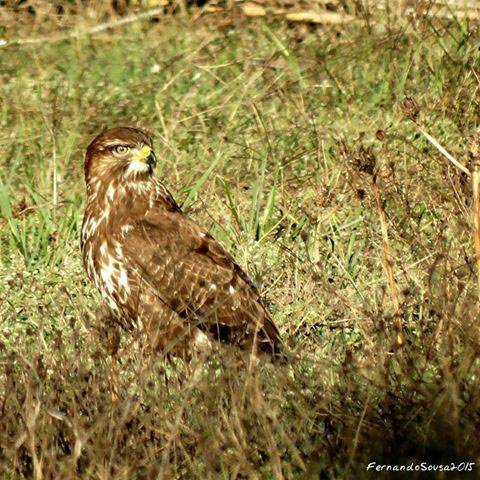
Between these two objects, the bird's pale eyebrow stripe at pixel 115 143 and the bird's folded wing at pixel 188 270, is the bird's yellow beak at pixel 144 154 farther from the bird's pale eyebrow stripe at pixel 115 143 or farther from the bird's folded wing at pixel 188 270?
the bird's folded wing at pixel 188 270

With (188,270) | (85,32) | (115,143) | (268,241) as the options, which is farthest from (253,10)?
(188,270)

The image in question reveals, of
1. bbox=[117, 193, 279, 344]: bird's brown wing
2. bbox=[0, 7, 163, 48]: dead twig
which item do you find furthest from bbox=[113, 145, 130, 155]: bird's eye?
bbox=[0, 7, 163, 48]: dead twig

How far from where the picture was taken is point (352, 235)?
7.31m

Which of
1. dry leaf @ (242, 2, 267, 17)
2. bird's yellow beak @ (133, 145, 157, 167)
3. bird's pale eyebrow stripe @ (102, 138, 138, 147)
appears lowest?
dry leaf @ (242, 2, 267, 17)

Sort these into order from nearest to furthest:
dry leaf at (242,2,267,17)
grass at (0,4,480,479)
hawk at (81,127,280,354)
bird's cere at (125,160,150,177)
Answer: grass at (0,4,480,479) → hawk at (81,127,280,354) → bird's cere at (125,160,150,177) → dry leaf at (242,2,267,17)

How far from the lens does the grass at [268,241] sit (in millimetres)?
4398

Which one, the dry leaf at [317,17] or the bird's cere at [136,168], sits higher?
the bird's cere at [136,168]

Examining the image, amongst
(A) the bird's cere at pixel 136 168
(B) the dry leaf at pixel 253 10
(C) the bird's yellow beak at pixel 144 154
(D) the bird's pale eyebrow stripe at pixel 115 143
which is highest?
(D) the bird's pale eyebrow stripe at pixel 115 143

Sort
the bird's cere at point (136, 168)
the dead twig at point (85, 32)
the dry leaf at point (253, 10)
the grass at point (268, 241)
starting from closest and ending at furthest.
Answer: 1. the grass at point (268, 241)
2. the bird's cere at point (136, 168)
3. the dead twig at point (85, 32)
4. the dry leaf at point (253, 10)

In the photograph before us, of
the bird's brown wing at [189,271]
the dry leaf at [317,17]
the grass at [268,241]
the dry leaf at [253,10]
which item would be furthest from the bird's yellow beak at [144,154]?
the dry leaf at [253,10]

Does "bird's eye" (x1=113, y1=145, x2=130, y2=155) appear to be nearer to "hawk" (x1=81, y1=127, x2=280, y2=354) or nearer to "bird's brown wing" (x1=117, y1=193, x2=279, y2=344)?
"hawk" (x1=81, y1=127, x2=280, y2=354)

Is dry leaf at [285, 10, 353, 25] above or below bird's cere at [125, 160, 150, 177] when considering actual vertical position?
below

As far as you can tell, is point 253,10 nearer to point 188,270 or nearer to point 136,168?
point 136,168

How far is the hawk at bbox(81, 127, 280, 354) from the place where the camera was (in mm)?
6316
